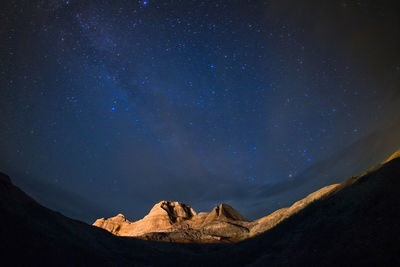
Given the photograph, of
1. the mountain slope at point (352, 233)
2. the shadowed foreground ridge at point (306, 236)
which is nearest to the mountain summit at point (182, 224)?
the shadowed foreground ridge at point (306, 236)

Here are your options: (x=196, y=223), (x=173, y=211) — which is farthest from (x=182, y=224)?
(x=173, y=211)

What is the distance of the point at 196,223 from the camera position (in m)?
52.2

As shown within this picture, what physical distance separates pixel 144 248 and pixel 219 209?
33343 millimetres

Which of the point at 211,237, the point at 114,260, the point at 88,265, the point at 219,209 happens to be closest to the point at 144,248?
the point at 114,260

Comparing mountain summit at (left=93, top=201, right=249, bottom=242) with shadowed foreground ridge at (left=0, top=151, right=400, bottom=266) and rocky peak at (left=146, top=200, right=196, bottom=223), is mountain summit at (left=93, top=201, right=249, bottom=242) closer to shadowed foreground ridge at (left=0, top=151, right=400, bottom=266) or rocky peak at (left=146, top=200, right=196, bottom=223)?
rocky peak at (left=146, top=200, right=196, bottom=223)

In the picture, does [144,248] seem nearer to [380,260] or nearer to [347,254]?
[347,254]

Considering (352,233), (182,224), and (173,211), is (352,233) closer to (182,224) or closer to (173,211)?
(182,224)

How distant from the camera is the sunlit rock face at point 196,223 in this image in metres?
35.0

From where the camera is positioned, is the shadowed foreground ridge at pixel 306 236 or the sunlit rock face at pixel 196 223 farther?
the sunlit rock face at pixel 196 223

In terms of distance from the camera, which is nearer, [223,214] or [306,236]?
[306,236]

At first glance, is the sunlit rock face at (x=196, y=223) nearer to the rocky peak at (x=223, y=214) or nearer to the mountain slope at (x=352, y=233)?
the rocky peak at (x=223, y=214)

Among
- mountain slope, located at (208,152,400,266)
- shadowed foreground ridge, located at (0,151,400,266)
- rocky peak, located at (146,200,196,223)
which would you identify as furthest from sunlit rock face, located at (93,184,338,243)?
shadowed foreground ridge, located at (0,151,400,266)

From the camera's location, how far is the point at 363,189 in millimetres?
17297

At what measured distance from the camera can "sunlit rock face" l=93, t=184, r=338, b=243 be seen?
35.0 m
